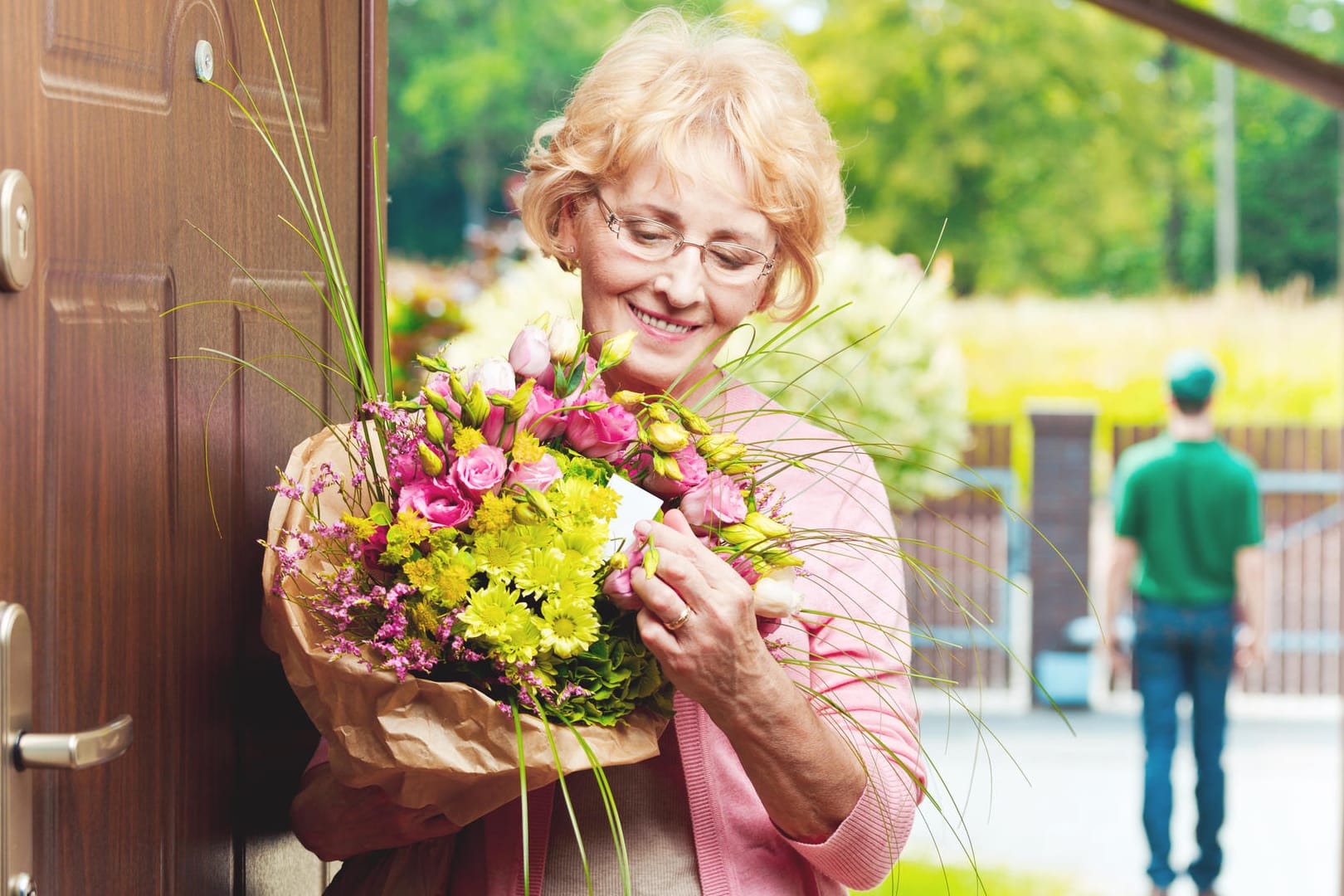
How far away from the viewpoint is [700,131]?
1.48 metres

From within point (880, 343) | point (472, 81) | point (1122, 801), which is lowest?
point (1122, 801)

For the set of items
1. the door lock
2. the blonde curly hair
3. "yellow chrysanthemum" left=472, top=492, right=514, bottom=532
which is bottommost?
"yellow chrysanthemum" left=472, top=492, right=514, bottom=532

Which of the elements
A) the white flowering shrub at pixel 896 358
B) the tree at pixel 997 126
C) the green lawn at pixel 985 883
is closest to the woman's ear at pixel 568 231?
the green lawn at pixel 985 883

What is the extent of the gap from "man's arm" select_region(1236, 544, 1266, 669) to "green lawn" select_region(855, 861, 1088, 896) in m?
0.95

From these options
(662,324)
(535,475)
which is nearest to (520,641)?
(535,475)

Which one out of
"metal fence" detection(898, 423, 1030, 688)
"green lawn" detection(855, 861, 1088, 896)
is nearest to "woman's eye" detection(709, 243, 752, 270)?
"green lawn" detection(855, 861, 1088, 896)

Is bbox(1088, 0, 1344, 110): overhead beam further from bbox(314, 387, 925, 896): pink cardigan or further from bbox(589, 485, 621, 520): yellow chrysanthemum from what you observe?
bbox(589, 485, 621, 520): yellow chrysanthemum

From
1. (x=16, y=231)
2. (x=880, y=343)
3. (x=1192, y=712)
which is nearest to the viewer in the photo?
(x=16, y=231)

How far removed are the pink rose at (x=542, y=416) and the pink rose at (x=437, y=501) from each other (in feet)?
0.27

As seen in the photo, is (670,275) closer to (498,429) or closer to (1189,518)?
(498,429)

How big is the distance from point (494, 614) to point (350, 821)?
45cm

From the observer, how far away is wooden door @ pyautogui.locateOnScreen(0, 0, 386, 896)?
112 centimetres

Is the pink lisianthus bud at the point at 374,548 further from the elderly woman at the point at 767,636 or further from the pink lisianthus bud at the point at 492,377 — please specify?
the elderly woman at the point at 767,636

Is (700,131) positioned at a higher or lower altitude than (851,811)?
higher
